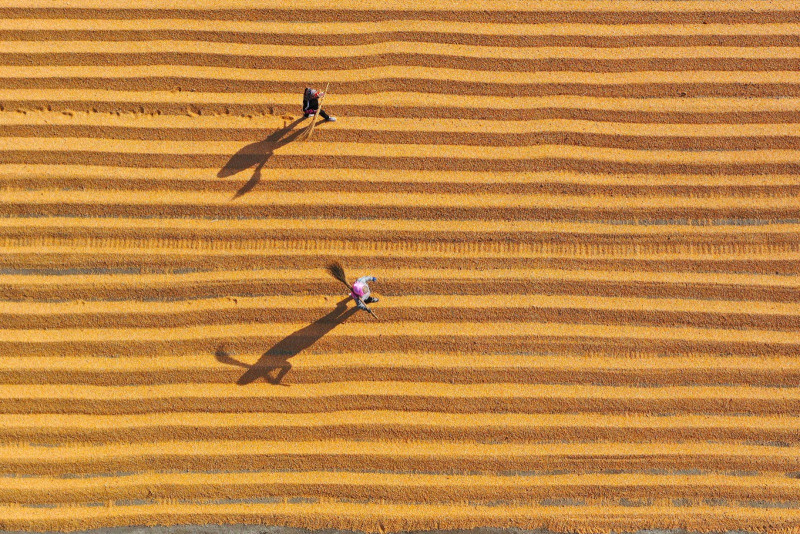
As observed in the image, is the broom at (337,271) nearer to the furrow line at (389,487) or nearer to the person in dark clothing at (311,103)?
the person in dark clothing at (311,103)

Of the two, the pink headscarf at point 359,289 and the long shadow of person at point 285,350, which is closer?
the pink headscarf at point 359,289

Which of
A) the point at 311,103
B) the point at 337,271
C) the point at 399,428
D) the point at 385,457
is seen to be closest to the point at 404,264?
the point at 337,271

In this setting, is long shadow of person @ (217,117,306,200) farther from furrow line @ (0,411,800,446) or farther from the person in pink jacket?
furrow line @ (0,411,800,446)

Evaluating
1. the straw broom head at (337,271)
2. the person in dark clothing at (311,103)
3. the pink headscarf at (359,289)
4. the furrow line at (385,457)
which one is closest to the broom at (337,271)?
the straw broom head at (337,271)

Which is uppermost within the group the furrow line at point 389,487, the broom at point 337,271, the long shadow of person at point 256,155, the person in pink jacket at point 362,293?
the long shadow of person at point 256,155

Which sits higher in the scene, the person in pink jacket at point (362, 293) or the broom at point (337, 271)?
the broom at point (337, 271)

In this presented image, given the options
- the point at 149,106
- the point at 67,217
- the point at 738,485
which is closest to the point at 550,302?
the point at 738,485

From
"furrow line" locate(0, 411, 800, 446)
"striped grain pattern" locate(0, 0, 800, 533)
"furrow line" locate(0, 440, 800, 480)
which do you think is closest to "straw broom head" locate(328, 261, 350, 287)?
"striped grain pattern" locate(0, 0, 800, 533)
